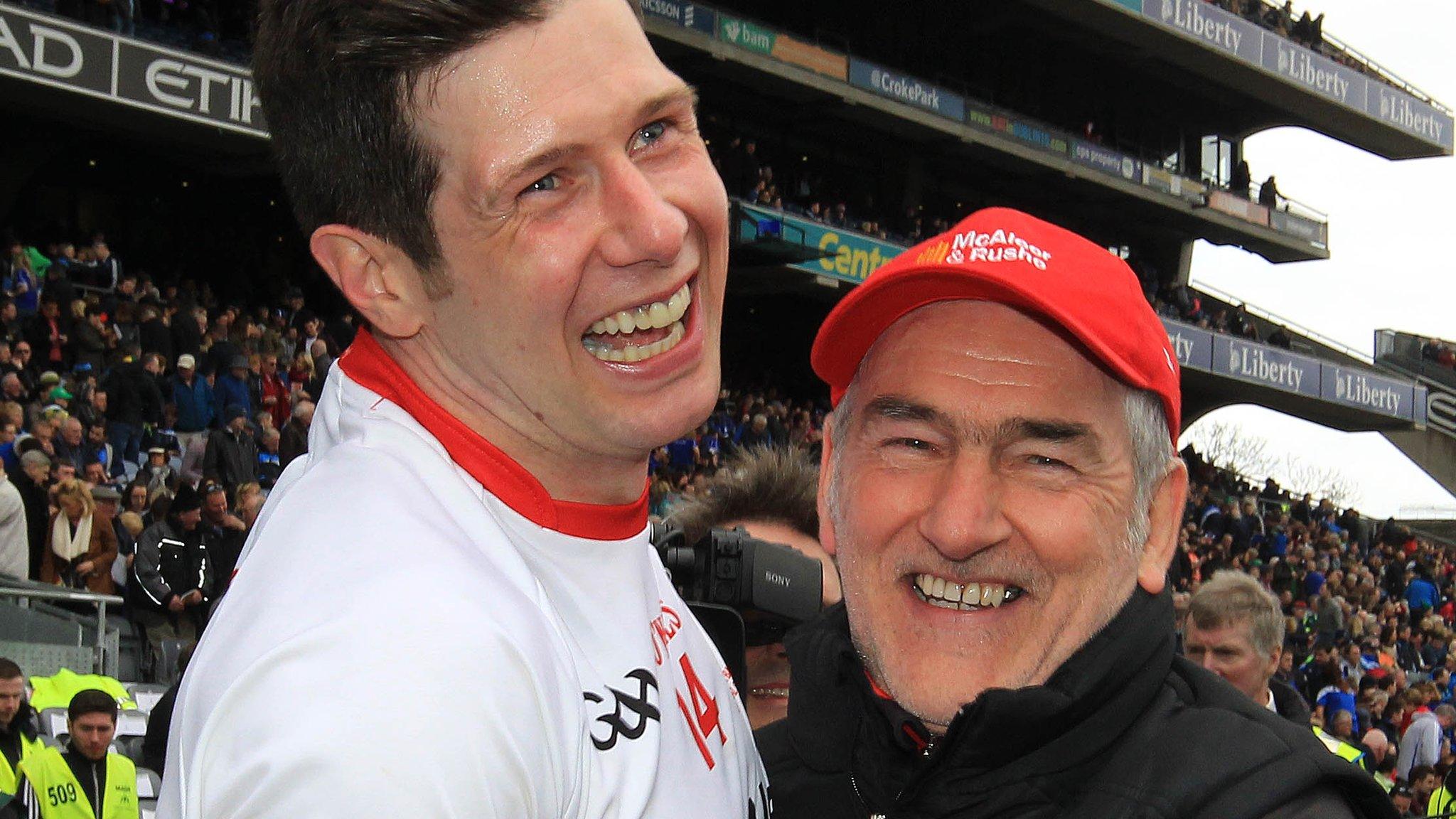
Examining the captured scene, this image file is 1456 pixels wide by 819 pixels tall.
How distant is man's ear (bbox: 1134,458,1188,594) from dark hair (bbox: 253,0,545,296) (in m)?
0.96

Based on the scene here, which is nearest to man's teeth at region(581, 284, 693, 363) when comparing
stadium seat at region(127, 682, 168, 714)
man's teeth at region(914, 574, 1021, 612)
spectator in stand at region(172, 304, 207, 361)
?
man's teeth at region(914, 574, 1021, 612)

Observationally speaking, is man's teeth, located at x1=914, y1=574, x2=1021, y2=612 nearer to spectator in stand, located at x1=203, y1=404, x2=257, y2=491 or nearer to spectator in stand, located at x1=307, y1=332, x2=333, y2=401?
spectator in stand, located at x1=203, y1=404, x2=257, y2=491

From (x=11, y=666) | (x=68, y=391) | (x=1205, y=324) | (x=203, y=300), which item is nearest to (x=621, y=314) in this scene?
(x=11, y=666)

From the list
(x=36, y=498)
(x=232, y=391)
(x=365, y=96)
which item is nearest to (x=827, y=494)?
(x=365, y=96)

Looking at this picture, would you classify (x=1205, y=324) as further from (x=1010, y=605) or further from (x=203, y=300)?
(x=1010, y=605)

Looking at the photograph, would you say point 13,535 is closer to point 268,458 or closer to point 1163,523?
point 268,458

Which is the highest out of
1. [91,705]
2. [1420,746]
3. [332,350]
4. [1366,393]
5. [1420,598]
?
[1366,393]

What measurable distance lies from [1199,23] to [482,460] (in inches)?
1148

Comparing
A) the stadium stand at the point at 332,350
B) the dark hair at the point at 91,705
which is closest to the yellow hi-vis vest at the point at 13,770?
the dark hair at the point at 91,705

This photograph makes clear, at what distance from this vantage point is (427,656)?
1278 mm

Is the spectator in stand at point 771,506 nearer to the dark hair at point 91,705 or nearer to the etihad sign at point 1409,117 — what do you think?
→ the dark hair at point 91,705

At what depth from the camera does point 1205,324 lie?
30156mm

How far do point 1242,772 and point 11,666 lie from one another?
5946 mm

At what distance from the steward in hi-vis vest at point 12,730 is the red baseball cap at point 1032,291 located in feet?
17.8
